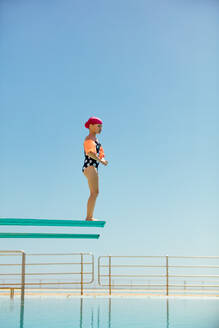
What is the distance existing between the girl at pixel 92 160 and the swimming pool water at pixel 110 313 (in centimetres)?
120

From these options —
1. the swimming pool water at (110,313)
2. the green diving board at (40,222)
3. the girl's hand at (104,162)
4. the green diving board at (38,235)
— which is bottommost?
the swimming pool water at (110,313)

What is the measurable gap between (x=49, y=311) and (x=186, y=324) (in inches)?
70.1

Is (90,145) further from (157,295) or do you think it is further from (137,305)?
(157,295)

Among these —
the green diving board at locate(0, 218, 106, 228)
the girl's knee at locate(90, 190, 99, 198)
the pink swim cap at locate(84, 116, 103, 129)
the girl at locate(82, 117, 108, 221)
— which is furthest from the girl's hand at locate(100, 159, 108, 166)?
the green diving board at locate(0, 218, 106, 228)

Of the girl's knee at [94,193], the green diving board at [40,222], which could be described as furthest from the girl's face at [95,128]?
the green diving board at [40,222]

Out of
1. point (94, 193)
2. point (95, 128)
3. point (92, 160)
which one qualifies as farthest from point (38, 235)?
point (95, 128)

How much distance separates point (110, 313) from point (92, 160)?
2058 mm

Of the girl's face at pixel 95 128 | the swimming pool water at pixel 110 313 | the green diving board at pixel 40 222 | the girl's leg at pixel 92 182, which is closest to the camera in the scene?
the green diving board at pixel 40 222

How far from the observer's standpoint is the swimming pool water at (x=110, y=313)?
4277 mm

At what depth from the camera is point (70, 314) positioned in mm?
5012

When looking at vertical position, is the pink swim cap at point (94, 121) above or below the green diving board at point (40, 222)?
above

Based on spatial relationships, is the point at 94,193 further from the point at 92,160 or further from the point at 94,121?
the point at 94,121

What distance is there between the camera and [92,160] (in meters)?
4.00

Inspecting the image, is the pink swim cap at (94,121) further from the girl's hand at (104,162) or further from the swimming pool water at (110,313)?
the swimming pool water at (110,313)
